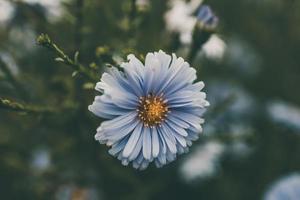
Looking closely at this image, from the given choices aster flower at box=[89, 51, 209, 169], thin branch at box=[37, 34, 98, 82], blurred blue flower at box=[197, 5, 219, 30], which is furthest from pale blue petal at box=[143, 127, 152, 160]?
blurred blue flower at box=[197, 5, 219, 30]

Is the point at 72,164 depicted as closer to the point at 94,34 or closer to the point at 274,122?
the point at 94,34

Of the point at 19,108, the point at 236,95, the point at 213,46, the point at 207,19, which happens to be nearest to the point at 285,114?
the point at 236,95

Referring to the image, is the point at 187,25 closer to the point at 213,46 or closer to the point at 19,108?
the point at 213,46

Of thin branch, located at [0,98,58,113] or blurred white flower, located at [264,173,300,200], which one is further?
blurred white flower, located at [264,173,300,200]

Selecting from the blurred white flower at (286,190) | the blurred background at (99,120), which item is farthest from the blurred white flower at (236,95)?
the blurred white flower at (286,190)

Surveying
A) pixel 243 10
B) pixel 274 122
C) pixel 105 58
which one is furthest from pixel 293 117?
pixel 105 58

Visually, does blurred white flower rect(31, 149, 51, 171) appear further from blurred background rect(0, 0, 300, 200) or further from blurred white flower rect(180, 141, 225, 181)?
blurred white flower rect(180, 141, 225, 181)
